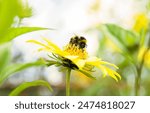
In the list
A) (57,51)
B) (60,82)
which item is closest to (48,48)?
(57,51)

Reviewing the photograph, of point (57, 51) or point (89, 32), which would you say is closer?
point (57, 51)

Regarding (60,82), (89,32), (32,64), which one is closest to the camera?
(32,64)

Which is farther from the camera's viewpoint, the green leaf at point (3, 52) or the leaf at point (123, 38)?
the leaf at point (123, 38)

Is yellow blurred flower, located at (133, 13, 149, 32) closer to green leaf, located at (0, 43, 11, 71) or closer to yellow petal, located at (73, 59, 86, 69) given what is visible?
yellow petal, located at (73, 59, 86, 69)

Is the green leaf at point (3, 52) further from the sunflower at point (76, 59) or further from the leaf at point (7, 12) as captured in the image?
the sunflower at point (76, 59)

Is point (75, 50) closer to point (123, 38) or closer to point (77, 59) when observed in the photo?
point (77, 59)

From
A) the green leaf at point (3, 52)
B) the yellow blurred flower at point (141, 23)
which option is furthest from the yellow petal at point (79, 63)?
the yellow blurred flower at point (141, 23)

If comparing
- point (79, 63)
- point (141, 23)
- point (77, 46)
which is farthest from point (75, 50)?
point (141, 23)

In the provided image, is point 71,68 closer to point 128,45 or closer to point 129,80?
point 128,45
